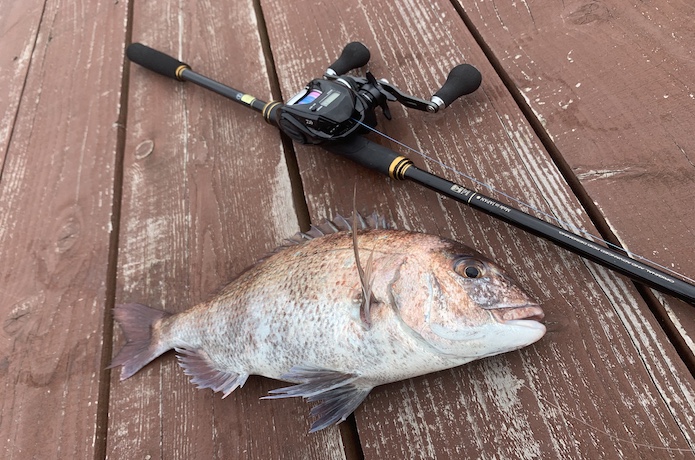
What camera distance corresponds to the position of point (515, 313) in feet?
3.44

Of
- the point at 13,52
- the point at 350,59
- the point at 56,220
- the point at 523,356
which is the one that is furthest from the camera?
the point at 13,52

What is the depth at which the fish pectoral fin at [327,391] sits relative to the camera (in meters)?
1.15

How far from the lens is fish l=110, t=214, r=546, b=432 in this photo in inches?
41.9

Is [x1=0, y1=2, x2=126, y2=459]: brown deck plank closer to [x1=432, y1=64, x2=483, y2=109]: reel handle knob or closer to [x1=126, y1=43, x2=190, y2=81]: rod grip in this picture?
[x1=126, y1=43, x2=190, y2=81]: rod grip

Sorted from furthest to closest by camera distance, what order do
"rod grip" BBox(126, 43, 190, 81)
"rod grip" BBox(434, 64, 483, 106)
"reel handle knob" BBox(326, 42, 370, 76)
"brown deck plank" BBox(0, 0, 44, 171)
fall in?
"brown deck plank" BBox(0, 0, 44, 171) < "rod grip" BBox(126, 43, 190, 81) < "reel handle knob" BBox(326, 42, 370, 76) < "rod grip" BBox(434, 64, 483, 106)

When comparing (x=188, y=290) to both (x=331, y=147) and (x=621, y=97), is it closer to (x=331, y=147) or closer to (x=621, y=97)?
(x=331, y=147)

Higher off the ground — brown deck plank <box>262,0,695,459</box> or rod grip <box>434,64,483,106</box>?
rod grip <box>434,64,483,106</box>

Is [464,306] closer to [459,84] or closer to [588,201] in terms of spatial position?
[588,201]

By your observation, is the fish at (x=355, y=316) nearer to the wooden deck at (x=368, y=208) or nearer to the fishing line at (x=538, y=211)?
the wooden deck at (x=368, y=208)

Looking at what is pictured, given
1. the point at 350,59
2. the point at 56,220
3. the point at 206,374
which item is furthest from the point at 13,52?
the point at 206,374

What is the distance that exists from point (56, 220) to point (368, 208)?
4.57ft

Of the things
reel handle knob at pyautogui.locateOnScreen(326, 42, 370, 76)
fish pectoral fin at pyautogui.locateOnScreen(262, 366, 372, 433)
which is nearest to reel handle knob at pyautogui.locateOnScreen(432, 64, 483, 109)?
reel handle knob at pyautogui.locateOnScreen(326, 42, 370, 76)

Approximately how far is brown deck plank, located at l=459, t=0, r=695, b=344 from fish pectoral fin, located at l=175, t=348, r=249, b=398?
121cm

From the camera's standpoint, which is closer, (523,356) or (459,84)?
(523,356)
